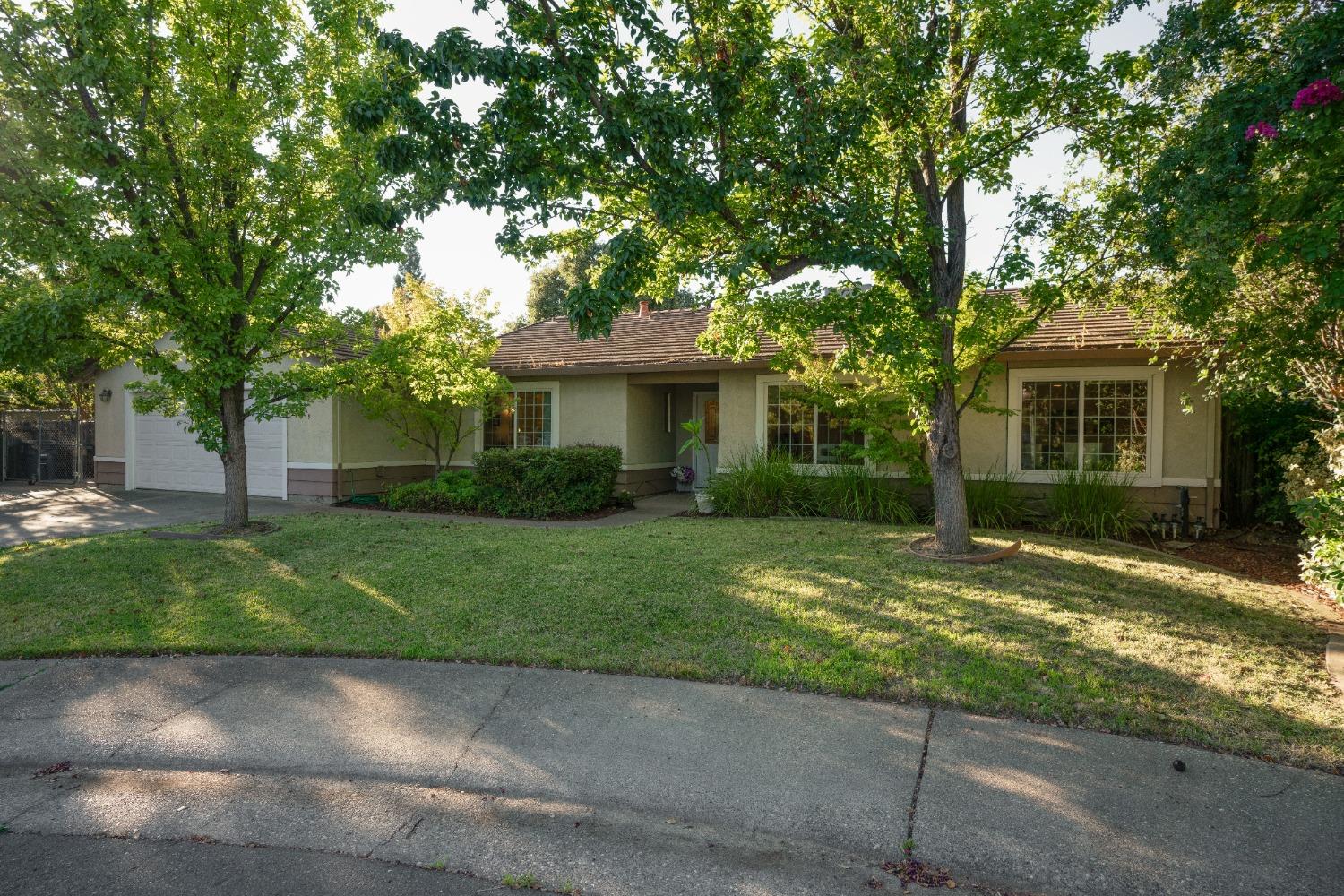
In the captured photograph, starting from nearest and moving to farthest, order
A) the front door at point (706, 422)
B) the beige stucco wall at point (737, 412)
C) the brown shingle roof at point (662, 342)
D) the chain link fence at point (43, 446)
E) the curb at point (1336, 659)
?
the curb at point (1336, 659)
the brown shingle roof at point (662, 342)
the beige stucco wall at point (737, 412)
the front door at point (706, 422)
the chain link fence at point (43, 446)

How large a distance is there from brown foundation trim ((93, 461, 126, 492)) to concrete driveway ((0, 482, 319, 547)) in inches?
20.6

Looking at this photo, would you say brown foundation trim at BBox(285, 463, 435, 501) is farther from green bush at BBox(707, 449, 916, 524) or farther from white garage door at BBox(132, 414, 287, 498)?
green bush at BBox(707, 449, 916, 524)

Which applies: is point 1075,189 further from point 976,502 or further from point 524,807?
point 524,807

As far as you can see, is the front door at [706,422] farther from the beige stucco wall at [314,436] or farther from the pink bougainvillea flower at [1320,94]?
the pink bougainvillea flower at [1320,94]

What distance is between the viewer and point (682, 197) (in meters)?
6.58

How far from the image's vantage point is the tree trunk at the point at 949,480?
891 centimetres

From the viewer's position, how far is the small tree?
36.1 feet

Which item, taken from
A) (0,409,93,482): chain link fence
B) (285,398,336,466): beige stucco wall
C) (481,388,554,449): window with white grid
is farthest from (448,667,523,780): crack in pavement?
(0,409,93,482): chain link fence

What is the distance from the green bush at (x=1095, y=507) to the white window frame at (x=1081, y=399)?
1.50 feet

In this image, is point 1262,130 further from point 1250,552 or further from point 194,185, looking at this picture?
point 194,185

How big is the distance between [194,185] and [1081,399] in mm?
12811

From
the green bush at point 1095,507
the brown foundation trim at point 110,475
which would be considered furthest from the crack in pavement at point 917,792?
the brown foundation trim at point 110,475

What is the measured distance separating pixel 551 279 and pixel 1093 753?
111ft

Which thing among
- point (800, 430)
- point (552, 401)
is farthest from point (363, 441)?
point (800, 430)
